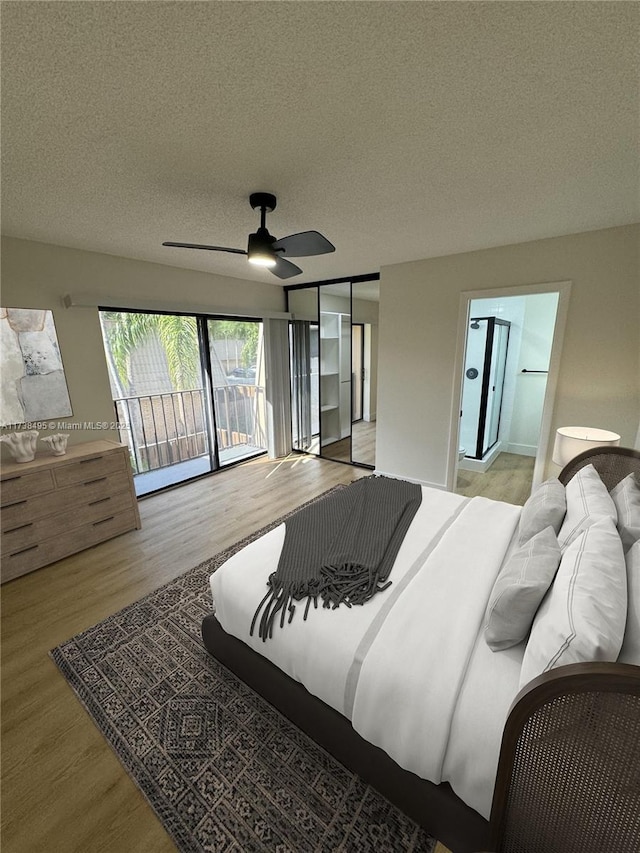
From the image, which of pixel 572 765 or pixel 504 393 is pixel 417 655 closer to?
pixel 572 765

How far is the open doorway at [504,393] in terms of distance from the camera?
166 inches

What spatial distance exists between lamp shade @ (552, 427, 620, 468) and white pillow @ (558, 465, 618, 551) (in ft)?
1.90

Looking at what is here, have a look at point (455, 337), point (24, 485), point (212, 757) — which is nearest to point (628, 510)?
point (212, 757)


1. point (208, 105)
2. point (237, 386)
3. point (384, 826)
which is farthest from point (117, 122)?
point (237, 386)

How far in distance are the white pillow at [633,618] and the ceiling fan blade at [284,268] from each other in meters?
2.20

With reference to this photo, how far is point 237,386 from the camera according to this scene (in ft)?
15.8

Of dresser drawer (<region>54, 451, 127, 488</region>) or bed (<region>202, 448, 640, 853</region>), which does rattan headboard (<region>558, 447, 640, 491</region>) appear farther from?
dresser drawer (<region>54, 451, 127, 488</region>)

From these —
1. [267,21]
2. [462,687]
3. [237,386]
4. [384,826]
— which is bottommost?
[384,826]

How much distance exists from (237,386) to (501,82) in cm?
409

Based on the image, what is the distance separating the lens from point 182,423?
4344 millimetres


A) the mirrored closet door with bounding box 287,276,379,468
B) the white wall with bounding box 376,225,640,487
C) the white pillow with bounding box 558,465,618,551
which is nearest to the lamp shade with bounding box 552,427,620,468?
the white wall with bounding box 376,225,640,487

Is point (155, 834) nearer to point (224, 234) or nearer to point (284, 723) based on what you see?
point (284, 723)

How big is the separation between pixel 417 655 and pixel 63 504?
2775 millimetres

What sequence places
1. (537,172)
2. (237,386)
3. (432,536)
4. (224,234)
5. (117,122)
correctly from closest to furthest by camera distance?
1. (117,122)
2. (537,172)
3. (432,536)
4. (224,234)
5. (237,386)
